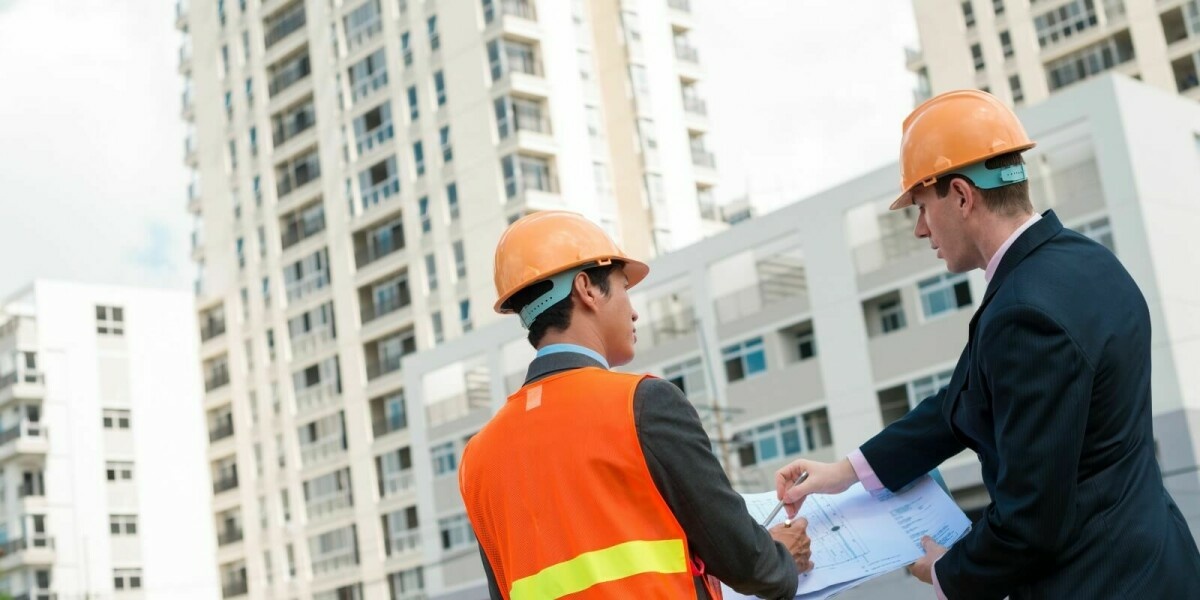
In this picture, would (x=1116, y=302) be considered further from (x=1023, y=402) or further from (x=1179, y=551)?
(x=1179, y=551)

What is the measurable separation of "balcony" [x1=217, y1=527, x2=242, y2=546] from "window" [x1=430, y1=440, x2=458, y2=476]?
2038 centimetres

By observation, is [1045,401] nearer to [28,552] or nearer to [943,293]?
[943,293]

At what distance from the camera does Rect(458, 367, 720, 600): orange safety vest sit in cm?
326

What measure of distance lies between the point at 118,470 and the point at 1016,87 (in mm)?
48562

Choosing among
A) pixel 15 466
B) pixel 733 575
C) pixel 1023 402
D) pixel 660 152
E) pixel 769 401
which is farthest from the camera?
pixel 15 466

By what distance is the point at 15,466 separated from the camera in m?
71.9

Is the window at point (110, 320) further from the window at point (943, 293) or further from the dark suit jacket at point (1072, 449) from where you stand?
the dark suit jacket at point (1072, 449)

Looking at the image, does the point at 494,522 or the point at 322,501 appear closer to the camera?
the point at 494,522

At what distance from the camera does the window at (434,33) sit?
61688mm

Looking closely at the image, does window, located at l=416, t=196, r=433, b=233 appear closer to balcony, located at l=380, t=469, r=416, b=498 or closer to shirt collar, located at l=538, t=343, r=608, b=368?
balcony, located at l=380, t=469, r=416, b=498

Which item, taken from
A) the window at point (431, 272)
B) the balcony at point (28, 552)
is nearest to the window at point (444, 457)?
Answer: the window at point (431, 272)

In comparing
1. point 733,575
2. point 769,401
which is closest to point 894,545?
point 733,575

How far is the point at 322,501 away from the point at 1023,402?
6419cm

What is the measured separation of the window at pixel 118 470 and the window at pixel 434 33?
28974 millimetres
